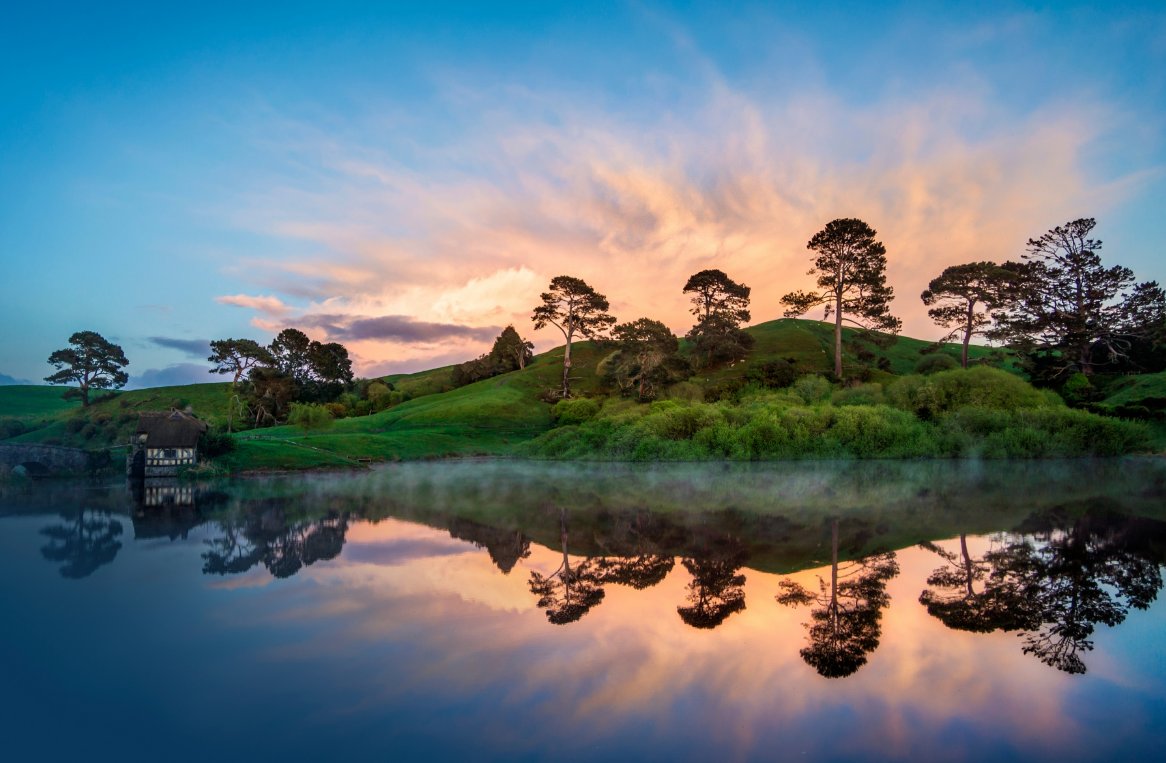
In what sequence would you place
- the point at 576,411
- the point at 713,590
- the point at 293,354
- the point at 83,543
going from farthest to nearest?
the point at 293,354
the point at 576,411
the point at 83,543
the point at 713,590

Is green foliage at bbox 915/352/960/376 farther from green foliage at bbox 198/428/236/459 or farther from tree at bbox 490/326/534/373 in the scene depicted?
green foliage at bbox 198/428/236/459

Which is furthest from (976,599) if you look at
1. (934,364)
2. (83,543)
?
(934,364)

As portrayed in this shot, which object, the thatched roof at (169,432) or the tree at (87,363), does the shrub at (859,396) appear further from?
the tree at (87,363)

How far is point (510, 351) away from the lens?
9288cm

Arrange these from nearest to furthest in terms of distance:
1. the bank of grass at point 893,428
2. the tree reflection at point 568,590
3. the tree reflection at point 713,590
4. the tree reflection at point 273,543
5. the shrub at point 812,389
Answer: the tree reflection at point 713,590 → the tree reflection at point 568,590 → the tree reflection at point 273,543 → the bank of grass at point 893,428 → the shrub at point 812,389

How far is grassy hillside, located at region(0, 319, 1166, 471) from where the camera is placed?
156 ft

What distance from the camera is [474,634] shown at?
29.8 feet

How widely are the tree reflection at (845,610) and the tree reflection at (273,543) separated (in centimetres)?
1037

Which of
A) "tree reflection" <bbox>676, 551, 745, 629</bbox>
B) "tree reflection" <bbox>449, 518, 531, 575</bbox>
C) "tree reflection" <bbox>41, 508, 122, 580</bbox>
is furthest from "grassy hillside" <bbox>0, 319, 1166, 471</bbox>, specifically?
"tree reflection" <bbox>676, 551, 745, 629</bbox>

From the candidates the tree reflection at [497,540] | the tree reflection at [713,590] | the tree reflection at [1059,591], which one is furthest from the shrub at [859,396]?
the tree reflection at [713,590]

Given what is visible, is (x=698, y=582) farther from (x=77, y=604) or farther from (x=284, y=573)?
(x=77, y=604)

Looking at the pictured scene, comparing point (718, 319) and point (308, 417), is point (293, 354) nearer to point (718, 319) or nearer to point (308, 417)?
point (308, 417)

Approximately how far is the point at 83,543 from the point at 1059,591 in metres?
23.0

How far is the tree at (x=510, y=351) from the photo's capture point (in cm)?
9200
